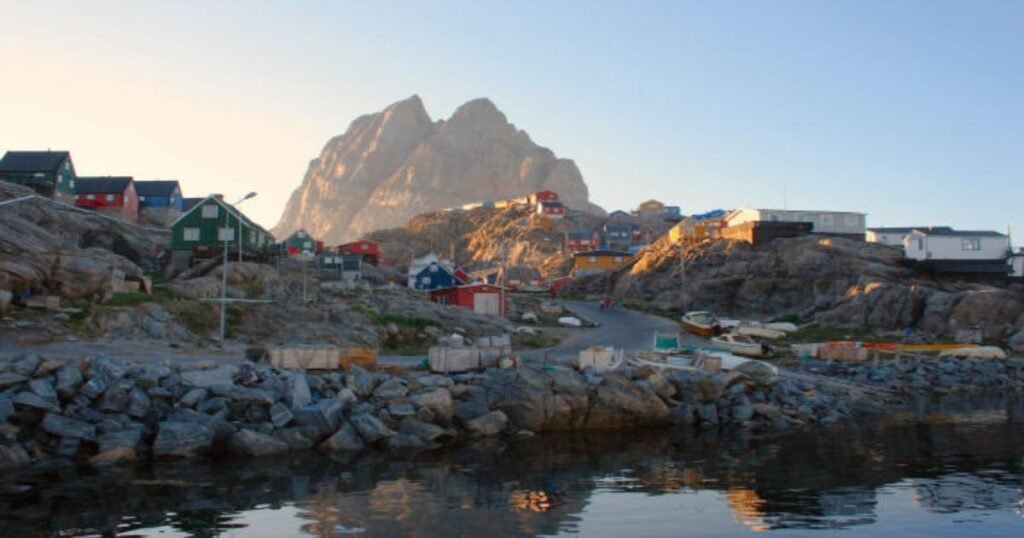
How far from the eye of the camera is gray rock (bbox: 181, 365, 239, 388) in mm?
26391

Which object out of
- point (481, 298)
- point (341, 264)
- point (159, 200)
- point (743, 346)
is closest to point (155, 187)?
point (159, 200)

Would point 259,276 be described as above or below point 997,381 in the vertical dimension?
above

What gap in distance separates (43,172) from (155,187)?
17.6 metres

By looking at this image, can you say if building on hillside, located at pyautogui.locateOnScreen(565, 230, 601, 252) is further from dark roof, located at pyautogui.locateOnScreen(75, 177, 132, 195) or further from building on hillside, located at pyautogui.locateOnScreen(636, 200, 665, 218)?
dark roof, located at pyautogui.locateOnScreen(75, 177, 132, 195)

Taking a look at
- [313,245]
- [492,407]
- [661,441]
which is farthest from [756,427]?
[313,245]

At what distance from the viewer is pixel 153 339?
1438 inches

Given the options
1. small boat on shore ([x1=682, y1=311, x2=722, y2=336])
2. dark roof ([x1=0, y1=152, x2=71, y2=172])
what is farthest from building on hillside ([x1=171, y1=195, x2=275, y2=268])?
small boat on shore ([x1=682, y1=311, x2=722, y2=336])

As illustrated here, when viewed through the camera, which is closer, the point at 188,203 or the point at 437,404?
the point at 437,404

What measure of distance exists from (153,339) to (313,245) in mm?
70645

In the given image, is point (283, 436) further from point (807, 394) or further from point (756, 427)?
point (807, 394)

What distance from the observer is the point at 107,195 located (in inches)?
3310

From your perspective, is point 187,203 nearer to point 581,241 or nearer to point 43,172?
point 43,172

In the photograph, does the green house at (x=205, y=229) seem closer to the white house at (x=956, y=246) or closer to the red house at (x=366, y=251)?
the red house at (x=366, y=251)

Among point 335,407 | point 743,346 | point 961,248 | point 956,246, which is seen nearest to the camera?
point 335,407
